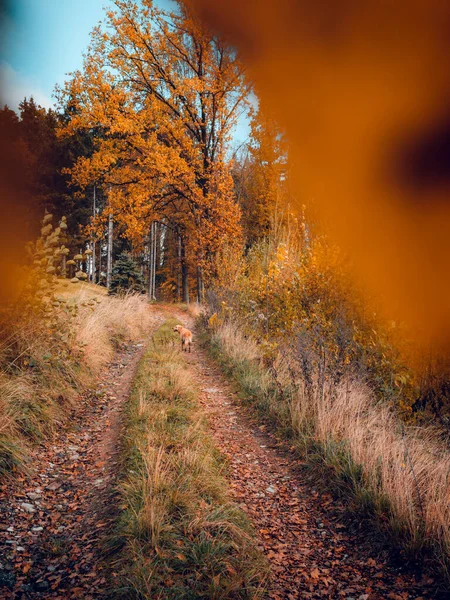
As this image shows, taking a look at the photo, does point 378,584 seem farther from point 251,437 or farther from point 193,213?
point 193,213

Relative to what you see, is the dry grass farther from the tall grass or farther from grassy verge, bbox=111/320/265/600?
grassy verge, bbox=111/320/265/600

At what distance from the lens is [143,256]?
3747cm

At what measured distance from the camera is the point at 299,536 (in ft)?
9.55

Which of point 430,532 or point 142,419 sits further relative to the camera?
point 142,419

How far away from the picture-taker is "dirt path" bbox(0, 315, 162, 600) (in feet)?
7.66

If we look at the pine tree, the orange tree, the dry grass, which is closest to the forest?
the dry grass

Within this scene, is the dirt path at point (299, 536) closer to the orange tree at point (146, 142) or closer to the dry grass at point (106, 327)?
the dry grass at point (106, 327)

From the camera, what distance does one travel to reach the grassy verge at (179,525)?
219cm

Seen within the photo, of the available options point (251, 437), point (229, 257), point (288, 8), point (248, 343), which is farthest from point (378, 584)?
point (229, 257)

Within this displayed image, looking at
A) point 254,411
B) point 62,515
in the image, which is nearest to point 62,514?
point 62,515

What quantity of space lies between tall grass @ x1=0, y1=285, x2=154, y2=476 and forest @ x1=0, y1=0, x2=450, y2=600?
0.10ft

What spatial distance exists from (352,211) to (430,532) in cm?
295

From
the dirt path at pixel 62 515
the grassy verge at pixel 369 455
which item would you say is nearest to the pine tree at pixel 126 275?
the grassy verge at pixel 369 455

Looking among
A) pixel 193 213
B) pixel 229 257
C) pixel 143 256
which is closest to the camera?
pixel 229 257
